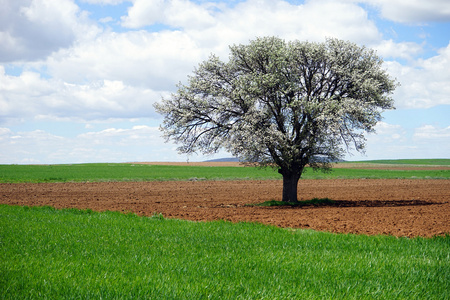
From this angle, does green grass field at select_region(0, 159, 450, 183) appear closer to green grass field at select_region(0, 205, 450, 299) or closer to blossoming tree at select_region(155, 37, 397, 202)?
blossoming tree at select_region(155, 37, 397, 202)

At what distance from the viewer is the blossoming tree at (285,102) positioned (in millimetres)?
27516

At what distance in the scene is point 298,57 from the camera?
29.7 metres

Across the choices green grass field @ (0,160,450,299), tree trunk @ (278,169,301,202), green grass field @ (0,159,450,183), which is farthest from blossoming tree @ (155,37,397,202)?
green grass field @ (0,159,450,183)

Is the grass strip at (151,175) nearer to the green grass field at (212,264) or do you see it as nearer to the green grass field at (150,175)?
the green grass field at (150,175)

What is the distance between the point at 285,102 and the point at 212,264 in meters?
20.3

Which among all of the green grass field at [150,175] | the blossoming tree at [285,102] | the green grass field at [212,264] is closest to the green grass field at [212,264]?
the green grass field at [212,264]

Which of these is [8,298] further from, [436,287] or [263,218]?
[263,218]

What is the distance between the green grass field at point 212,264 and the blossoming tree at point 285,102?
40.5 feet

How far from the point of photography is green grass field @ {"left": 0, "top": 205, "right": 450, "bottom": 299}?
8.31 meters

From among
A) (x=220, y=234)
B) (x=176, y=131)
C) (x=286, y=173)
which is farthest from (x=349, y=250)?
(x=176, y=131)

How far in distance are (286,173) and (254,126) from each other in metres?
5.35

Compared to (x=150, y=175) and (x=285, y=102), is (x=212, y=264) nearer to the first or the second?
(x=285, y=102)

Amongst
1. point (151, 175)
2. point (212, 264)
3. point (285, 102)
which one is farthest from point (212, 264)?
point (151, 175)

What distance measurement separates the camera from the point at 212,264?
10406mm
